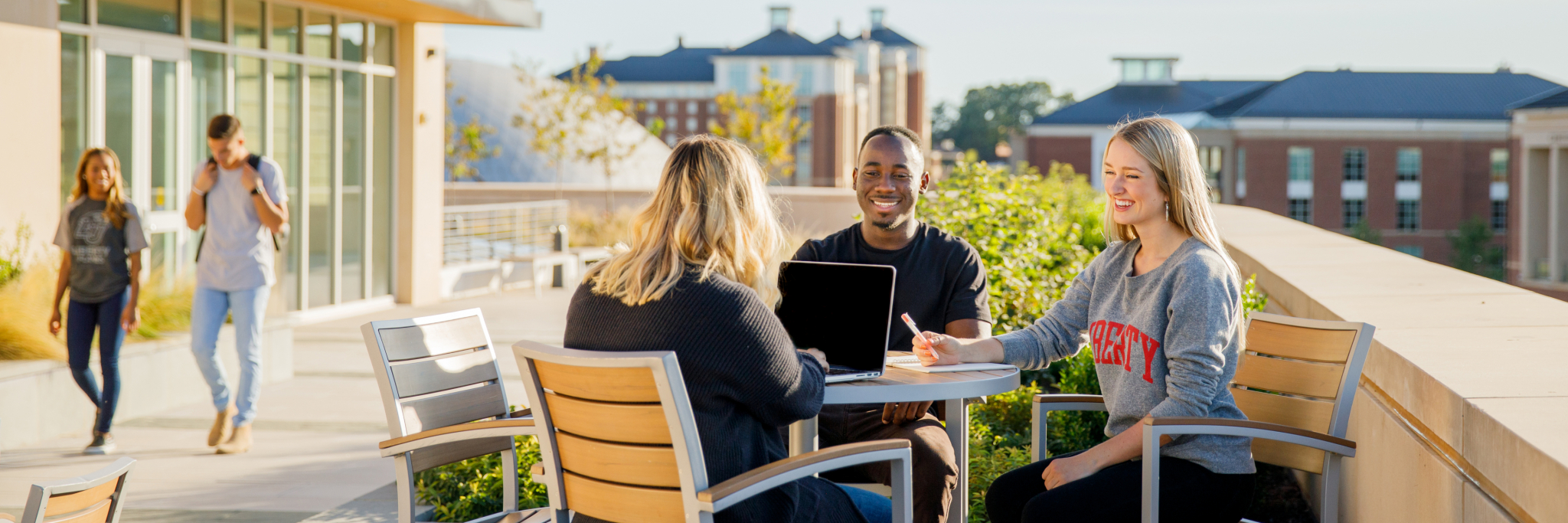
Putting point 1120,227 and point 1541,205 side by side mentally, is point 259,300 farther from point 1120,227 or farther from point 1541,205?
point 1541,205

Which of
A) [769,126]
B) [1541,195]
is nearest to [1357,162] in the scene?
[1541,195]

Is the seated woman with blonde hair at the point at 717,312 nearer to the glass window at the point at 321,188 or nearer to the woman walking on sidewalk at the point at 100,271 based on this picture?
the woman walking on sidewalk at the point at 100,271

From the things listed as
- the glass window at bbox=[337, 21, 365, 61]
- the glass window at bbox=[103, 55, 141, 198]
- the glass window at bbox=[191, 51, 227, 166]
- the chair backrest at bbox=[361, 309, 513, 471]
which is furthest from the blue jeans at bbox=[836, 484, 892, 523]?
the glass window at bbox=[337, 21, 365, 61]

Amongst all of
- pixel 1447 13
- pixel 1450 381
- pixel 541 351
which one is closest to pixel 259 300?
pixel 541 351

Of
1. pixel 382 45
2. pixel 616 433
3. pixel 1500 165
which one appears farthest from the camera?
pixel 1500 165

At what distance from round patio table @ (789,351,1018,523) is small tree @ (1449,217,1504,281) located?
72310mm

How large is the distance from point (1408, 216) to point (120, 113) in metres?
71.9

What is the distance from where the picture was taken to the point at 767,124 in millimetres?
33062

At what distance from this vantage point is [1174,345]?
286 cm

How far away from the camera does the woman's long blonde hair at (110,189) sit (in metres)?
5.76

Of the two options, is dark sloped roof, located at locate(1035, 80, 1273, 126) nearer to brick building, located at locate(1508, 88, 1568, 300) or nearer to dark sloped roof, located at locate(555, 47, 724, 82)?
brick building, located at locate(1508, 88, 1568, 300)

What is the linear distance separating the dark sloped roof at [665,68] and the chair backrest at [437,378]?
84394mm

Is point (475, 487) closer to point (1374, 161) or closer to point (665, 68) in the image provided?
point (1374, 161)

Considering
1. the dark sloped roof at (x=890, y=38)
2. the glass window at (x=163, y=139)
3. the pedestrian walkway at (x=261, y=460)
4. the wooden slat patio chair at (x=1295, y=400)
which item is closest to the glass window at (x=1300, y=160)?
the dark sloped roof at (x=890, y=38)
